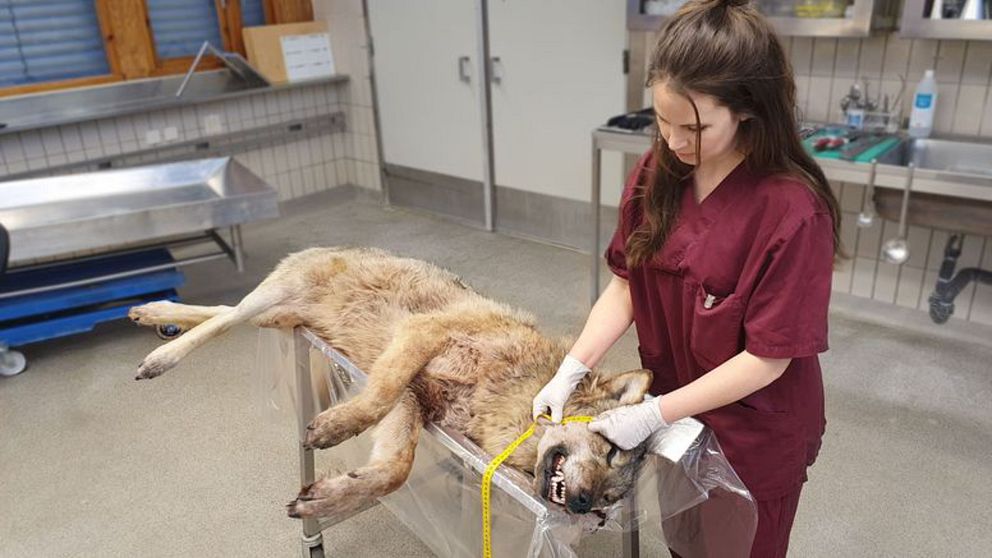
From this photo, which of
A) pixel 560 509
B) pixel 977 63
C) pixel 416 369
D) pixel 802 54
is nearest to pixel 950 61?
pixel 977 63

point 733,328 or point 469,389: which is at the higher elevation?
point 733,328

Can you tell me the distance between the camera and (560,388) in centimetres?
140

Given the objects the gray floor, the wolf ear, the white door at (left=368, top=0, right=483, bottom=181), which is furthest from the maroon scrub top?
the white door at (left=368, top=0, right=483, bottom=181)

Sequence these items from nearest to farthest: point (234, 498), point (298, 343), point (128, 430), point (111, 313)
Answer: point (298, 343) → point (234, 498) → point (128, 430) → point (111, 313)

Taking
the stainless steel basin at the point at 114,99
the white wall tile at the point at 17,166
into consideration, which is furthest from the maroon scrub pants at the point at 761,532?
the white wall tile at the point at 17,166

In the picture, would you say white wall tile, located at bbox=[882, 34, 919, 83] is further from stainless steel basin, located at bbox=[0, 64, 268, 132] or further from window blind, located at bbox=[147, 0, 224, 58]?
window blind, located at bbox=[147, 0, 224, 58]

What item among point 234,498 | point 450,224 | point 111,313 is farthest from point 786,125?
point 450,224

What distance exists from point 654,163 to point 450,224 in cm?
380

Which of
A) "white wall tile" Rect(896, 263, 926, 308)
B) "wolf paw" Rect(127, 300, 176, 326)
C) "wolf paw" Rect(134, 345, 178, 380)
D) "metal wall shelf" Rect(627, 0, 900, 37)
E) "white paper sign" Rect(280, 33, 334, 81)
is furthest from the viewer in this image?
"white paper sign" Rect(280, 33, 334, 81)

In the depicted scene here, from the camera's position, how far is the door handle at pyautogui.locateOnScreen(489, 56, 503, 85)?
4.50m

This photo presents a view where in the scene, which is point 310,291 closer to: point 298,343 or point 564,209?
point 298,343

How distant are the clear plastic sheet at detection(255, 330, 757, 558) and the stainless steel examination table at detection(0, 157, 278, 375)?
203 centimetres

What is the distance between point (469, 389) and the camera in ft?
5.03

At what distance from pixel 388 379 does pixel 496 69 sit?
135 inches
